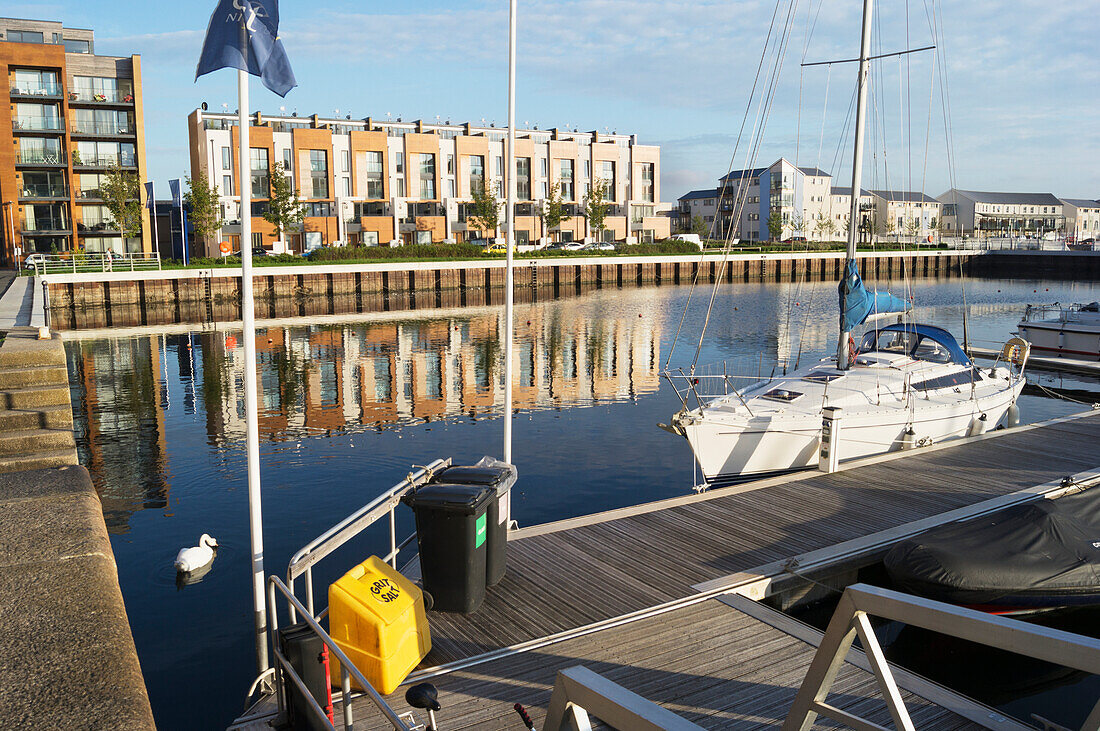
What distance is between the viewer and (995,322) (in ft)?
160

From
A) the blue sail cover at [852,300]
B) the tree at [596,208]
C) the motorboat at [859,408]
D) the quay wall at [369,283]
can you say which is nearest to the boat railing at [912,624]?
the motorboat at [859,408]

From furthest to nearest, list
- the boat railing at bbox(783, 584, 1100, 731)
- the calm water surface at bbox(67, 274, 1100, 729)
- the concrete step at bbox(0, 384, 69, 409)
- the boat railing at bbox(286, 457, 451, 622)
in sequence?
the concrete step at bbox(0, 384, 69, 409), the calm water surface at bbox(67, 274, 1100, 729), the boat railing at bbox(286, 457, 451, 622), the boat railing at bbox(783, 584, 1100, 731)

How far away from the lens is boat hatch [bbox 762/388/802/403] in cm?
1640

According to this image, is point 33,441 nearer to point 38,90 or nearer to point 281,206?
point 38,90

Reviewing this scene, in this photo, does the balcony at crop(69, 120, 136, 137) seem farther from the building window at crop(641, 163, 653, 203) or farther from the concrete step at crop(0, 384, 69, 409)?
the concrete step at crop(0, 384, 69, 409)

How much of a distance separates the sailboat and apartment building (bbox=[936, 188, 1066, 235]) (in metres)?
143

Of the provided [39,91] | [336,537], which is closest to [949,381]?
[336,537]

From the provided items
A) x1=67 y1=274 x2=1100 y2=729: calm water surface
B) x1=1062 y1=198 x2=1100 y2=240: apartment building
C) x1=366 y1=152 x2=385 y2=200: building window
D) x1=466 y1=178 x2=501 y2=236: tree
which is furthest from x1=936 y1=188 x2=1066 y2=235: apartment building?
x1=67 y1=274 x2=1100 y2=729: calm water surface

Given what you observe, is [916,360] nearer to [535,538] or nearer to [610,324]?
[535,538]

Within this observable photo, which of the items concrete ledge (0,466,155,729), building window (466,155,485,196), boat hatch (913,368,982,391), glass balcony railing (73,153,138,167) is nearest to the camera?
concrete ledge (0,466,155,729)

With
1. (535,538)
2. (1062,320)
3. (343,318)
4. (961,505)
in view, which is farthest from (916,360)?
(343,318)

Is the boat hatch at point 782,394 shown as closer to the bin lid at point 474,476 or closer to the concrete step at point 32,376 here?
the bin lid at point 474,476

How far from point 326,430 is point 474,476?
15.3 m

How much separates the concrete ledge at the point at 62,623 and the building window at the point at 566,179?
316ft
